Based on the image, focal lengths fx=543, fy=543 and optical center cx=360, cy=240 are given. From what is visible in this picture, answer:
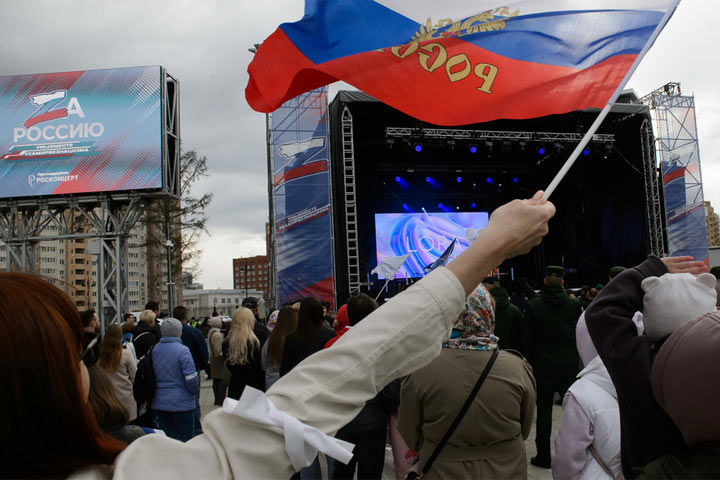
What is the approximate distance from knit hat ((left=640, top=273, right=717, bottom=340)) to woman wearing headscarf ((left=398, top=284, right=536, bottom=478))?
0.92 metres

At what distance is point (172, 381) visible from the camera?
17.5 ft

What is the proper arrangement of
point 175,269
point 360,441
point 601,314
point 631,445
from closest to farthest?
1. point 631,445
2. point 601,314
3. point 360,441
4. point 175,269

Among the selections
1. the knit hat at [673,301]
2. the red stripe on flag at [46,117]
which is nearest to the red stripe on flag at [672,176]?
the knit hat at [673,301]

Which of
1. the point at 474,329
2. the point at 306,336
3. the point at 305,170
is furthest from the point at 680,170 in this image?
the point at 474,329

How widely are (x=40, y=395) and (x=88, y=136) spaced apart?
17.6 metres

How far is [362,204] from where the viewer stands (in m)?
18.4

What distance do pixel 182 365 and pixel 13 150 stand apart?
15044 millimetres

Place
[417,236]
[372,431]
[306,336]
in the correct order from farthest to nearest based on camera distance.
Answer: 1. [417,236]
2. [306,336]
3. [372,431]

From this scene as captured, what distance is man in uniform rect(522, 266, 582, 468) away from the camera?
590 centimetres

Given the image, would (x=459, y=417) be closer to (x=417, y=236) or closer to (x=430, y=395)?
(x=430, y=395)

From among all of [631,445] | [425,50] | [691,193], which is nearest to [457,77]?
[425,50]

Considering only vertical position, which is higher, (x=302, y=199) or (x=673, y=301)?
(x=302, y=199)

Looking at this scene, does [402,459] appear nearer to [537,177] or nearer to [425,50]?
[425,50]

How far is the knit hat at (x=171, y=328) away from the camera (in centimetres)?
534
